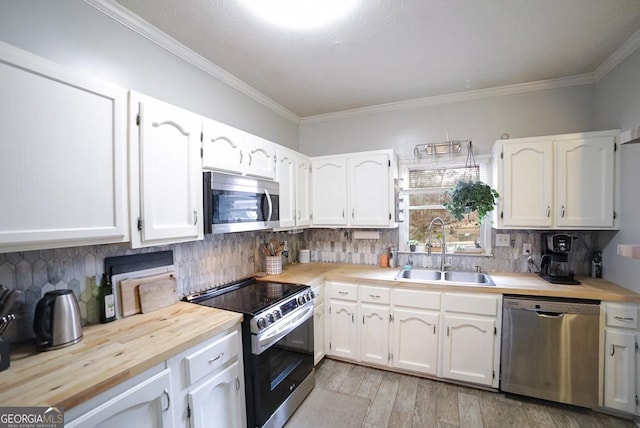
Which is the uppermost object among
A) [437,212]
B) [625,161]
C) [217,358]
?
[625,161]

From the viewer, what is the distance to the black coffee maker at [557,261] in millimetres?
2240

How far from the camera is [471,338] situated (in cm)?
225

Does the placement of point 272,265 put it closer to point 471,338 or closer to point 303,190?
point 303,190

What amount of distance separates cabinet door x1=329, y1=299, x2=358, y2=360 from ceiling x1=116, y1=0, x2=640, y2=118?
7.09 ft

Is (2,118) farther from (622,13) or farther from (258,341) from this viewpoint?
(622,13)

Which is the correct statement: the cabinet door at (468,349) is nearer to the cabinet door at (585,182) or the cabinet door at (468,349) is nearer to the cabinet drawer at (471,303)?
the cabinet drawer at (471,303)

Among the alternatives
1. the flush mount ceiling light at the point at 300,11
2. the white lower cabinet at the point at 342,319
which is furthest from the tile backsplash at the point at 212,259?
the flush mount ceiling light at the point at 300,11

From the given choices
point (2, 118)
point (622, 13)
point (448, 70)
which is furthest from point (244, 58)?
point (622, 13)

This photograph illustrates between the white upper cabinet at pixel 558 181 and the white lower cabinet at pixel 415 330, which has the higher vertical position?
the white upper cabinet at pixel 558 181

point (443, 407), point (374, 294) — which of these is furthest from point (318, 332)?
point (443, 407)

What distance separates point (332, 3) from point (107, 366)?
2.08 metres

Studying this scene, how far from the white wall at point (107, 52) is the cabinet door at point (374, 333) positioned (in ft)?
7.15

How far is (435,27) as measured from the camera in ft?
5.77

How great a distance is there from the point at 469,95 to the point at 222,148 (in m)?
2.50
